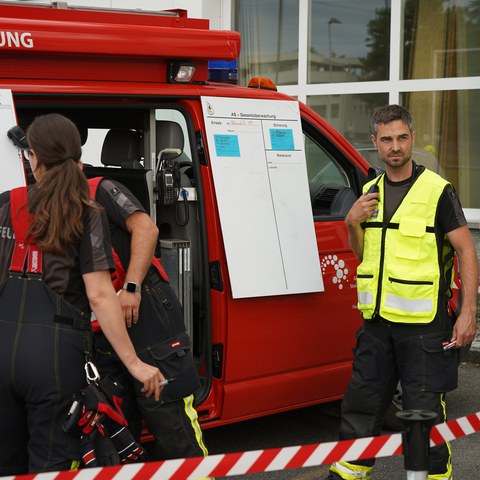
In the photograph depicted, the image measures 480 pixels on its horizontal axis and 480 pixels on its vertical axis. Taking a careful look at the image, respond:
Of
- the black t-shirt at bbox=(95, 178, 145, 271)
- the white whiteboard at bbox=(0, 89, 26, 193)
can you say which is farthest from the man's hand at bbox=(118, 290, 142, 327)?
the white whiteboard at bbox=(0, 89, 26, 193)

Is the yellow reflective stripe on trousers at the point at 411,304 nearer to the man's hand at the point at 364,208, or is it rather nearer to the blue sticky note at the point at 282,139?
the man's hand at the point at 364,208

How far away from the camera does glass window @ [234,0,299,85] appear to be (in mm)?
10375

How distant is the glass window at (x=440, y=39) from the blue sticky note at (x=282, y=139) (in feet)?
17.4

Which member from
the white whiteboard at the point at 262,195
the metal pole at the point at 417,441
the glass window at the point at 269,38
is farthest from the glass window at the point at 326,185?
the glass window at the point at 269,38

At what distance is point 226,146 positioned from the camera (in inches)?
167

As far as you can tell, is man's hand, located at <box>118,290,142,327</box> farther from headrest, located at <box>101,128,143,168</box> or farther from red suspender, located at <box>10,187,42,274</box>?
headrest, located at <box>101,128,143,168</box>

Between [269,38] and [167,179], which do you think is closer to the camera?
[167,179]

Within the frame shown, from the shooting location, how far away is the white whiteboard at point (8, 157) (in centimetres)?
358

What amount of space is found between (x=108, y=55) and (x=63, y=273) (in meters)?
1.48

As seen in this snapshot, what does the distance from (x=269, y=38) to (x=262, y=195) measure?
6.64m

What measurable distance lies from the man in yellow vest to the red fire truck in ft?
1.98

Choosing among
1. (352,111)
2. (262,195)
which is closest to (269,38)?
(352,111)

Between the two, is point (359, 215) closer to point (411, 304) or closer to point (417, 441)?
point (411, 304)

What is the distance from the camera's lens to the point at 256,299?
14.1 feet
